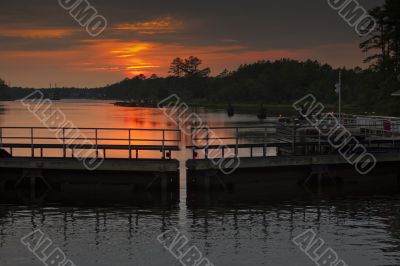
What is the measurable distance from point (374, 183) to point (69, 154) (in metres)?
24.2

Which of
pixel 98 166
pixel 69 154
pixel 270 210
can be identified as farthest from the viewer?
pixel 69 154

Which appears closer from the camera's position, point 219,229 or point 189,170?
point 219,229

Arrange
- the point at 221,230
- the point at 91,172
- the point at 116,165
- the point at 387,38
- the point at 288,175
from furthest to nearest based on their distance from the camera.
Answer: the point at 387,38 → the point at 288,175 → the point at 91,172 → the point at 116,165 → the point at 221,230

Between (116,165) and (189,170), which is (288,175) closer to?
(189,170)

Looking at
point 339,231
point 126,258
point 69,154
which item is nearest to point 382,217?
point 339,231

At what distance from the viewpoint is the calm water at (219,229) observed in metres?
19.0

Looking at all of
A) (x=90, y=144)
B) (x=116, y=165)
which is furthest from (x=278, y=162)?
(x=90, y=144)

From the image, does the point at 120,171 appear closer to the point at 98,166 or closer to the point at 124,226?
the point at 98,166

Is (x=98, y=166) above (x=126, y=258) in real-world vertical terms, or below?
above

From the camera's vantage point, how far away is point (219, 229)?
883 inches

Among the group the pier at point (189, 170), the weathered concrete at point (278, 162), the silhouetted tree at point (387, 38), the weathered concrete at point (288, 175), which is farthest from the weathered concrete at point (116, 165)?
the silhouetted tree at point (387, 38)

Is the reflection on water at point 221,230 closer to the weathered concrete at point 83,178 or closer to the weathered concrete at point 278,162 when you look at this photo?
the weathered concrete at point 278,162

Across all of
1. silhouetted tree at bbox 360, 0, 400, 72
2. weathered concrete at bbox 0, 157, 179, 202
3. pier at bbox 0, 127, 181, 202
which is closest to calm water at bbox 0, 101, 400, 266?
weathered concrete at bbox 0, 157, 179, 202

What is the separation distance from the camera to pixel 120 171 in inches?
1165
